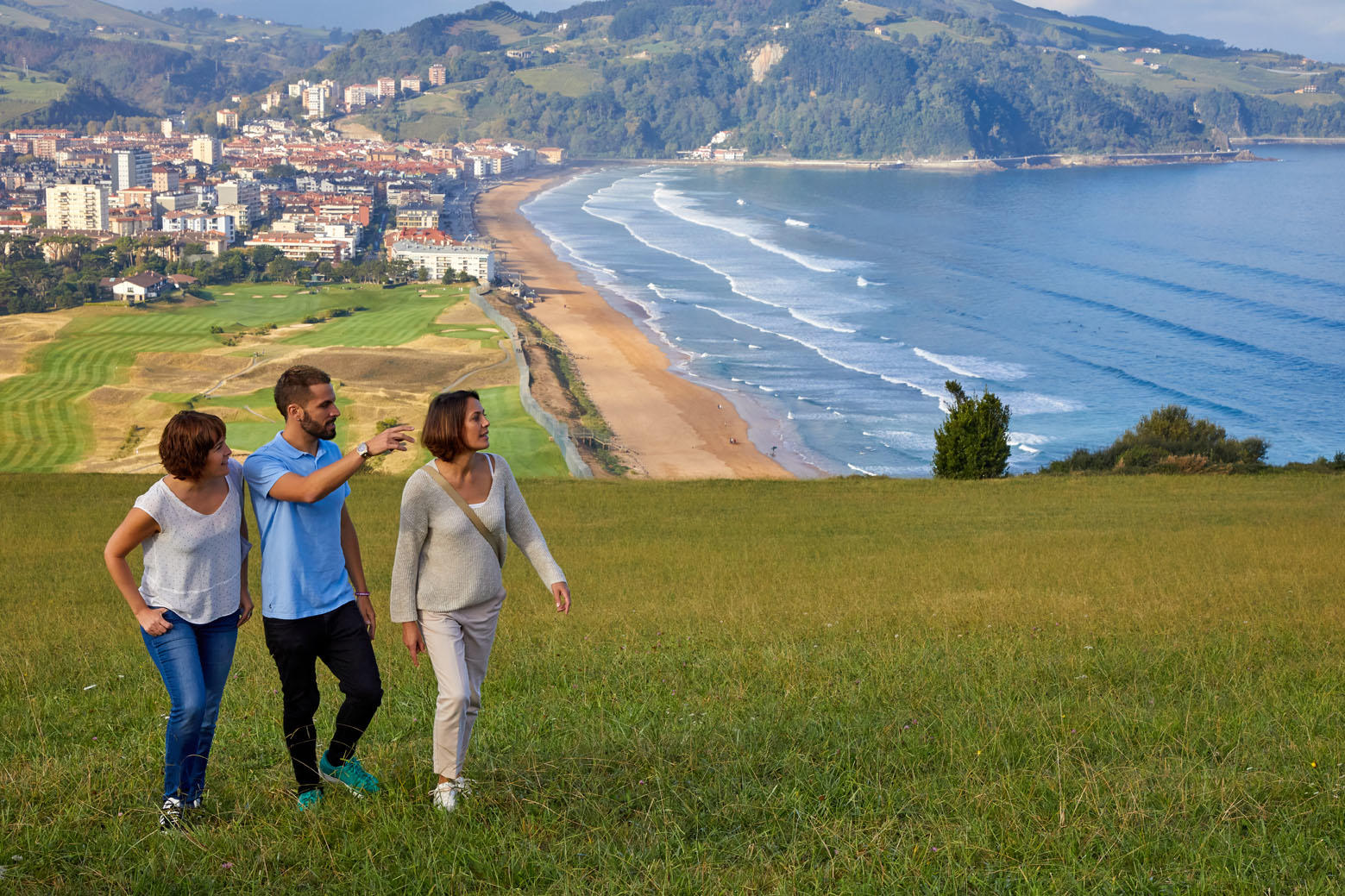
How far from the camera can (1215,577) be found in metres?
11.0

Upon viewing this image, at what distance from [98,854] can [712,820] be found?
1995 mm

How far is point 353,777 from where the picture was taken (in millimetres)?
4070

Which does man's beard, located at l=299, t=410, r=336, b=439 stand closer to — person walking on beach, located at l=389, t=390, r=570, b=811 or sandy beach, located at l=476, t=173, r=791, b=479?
person walking on beach, located at l=389, t=390, r=570, b=811

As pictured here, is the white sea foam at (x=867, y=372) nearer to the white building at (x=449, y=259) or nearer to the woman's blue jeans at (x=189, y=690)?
the white building at (x=449, y=259)

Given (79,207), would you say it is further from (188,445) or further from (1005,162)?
(1005,162)

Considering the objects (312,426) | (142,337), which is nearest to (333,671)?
(312,426)

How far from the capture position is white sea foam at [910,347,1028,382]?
44.2m

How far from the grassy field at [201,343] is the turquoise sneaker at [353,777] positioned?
1095 inches

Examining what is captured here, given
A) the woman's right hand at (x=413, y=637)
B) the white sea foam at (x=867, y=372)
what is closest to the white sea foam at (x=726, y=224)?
the white sea foam at (x=867, y=372)

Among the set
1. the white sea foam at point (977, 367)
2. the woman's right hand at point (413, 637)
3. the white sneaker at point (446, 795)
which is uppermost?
the woman's right hand at point (413, 637)

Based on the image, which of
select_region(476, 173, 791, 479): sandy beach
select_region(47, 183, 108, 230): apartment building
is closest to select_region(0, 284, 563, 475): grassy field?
select_region(476, 173, 791, 479): sandy beach

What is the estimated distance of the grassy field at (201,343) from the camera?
3578 centimetres

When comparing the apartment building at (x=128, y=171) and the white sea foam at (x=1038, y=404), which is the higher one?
the apartment building at (x=128, y=171)

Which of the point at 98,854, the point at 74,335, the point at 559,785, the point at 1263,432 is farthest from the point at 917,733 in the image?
the point at 74,335
